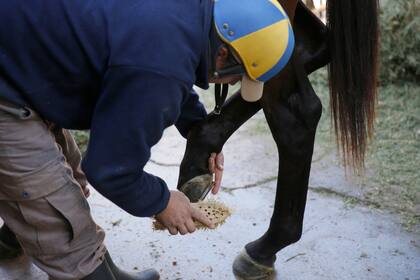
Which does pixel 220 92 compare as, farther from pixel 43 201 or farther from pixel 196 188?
pixel 43 201

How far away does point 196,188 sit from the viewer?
6.18 feet

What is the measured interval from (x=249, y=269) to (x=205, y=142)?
0.42 meters

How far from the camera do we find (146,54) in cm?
126

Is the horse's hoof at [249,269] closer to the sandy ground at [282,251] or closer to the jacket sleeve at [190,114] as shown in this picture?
the sandy ground at [282,251]

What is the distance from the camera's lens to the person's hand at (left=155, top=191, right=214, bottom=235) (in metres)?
1.49

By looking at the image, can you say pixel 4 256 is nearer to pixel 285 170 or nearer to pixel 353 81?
pixel 285 170

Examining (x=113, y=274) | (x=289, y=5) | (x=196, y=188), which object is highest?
(x=289, y=5)

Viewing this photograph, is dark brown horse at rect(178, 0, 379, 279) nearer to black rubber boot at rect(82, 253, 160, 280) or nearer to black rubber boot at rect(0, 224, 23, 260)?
black rubber boot at rect(82, 253, 160, 280)

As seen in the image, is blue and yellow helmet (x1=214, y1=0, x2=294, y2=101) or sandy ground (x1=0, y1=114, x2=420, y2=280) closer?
blue and yellow helmet (x1=214, y1=0, x2=294, y2=101)

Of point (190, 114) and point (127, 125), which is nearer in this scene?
point (127, 125)

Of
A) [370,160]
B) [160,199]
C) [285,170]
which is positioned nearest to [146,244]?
[285,170]

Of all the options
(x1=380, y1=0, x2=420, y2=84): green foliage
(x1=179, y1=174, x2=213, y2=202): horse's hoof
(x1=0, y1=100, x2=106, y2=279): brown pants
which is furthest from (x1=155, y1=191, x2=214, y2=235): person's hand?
(x1=380, y1=0, x2=420, y2=84): green foliage

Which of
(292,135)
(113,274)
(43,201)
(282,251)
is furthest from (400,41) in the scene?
(43,201)

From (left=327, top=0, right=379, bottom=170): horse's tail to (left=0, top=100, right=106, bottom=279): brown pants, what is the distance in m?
0.78
